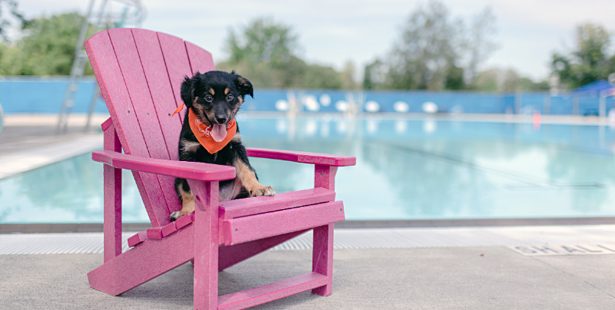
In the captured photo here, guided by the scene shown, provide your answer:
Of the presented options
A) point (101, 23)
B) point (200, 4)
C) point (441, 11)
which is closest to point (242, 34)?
point (200, 4)

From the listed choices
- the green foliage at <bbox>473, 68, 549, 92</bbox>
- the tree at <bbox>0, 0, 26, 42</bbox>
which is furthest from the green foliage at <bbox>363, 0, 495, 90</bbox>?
the tree at <bbox>0, 0, 26, 42</bbox>

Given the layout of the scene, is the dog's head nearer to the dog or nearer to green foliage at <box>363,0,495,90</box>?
the dog

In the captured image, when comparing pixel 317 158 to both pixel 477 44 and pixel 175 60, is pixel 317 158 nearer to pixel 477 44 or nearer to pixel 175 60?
pixel 175 60

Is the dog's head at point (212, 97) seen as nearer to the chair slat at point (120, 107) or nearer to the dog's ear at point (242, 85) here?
the dog's ear at point (242, 85)

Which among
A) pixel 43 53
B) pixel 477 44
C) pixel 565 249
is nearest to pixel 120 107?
pixel 565 249

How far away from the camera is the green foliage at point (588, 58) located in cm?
3269

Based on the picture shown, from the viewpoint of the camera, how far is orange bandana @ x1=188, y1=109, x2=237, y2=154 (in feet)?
7.62

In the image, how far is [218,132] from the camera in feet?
7.62

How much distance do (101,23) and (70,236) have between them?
29.7 feet

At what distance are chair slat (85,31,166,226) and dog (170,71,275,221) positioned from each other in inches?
4.1

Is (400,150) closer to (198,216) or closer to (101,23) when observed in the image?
(101,23)

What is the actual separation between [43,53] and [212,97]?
3425cm

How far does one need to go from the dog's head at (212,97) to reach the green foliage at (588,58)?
34032 millimetres

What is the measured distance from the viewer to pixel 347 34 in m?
48.2
